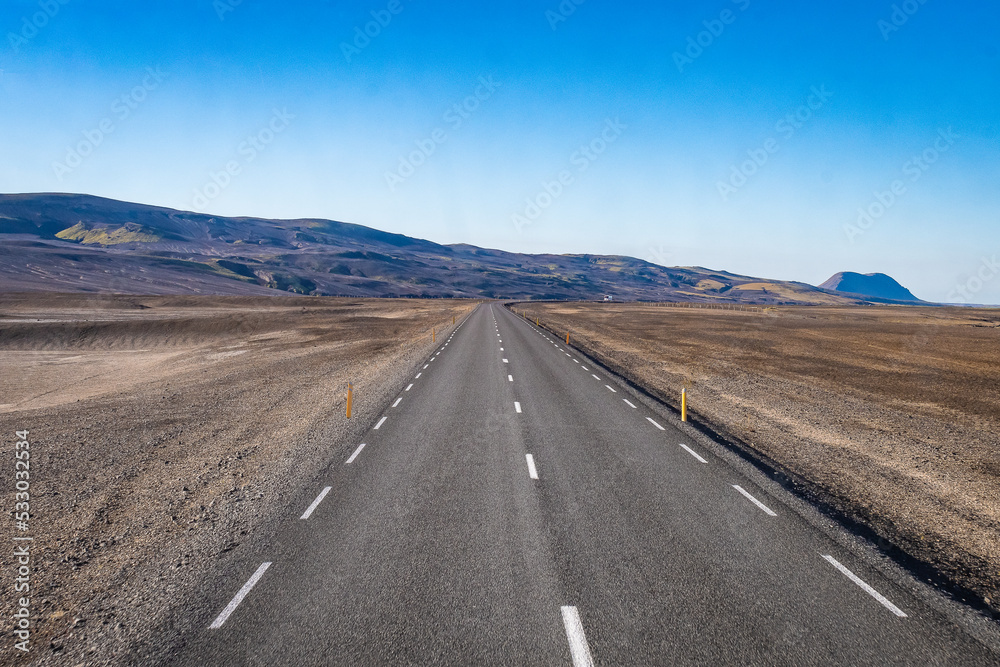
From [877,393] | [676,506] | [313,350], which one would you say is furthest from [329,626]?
[313,350]

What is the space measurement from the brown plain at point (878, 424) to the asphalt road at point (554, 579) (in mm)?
1687

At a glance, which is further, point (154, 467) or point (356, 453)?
point (356, 453)

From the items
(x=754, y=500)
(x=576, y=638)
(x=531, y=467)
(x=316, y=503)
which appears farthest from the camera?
(x=531, y=467)

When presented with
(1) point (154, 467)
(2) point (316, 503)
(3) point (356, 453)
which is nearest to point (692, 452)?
(3) point (356, 453)

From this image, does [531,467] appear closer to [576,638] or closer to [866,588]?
[576,638]

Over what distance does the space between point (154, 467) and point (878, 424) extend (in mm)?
19571

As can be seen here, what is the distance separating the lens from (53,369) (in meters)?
33.0

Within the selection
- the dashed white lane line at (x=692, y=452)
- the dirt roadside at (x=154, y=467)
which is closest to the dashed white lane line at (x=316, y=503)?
the dirt roadside at (x=154, y=467)

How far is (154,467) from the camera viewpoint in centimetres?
1150

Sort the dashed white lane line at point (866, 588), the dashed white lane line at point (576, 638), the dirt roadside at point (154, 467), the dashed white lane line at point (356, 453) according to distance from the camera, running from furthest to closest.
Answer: the dashed white lane line at point (356, 453) → the dirt roadside at point (154, 467) → the dashed white lane line at point (866, 588) → the dashed white lane line at point (576, 638)

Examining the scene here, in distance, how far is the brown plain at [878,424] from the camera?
8383mm

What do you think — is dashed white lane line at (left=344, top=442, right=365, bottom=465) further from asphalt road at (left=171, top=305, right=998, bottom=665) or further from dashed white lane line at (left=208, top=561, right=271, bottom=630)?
dashed white lane line at (left=208, top=561, right=271, bottom=630)

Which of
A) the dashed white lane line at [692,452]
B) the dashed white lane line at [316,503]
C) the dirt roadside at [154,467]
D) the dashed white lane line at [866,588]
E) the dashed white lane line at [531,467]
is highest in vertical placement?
the dashed white lane line at [866,588]

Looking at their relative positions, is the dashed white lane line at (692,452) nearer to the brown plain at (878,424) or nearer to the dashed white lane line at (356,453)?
the brown plain at (878,424)
